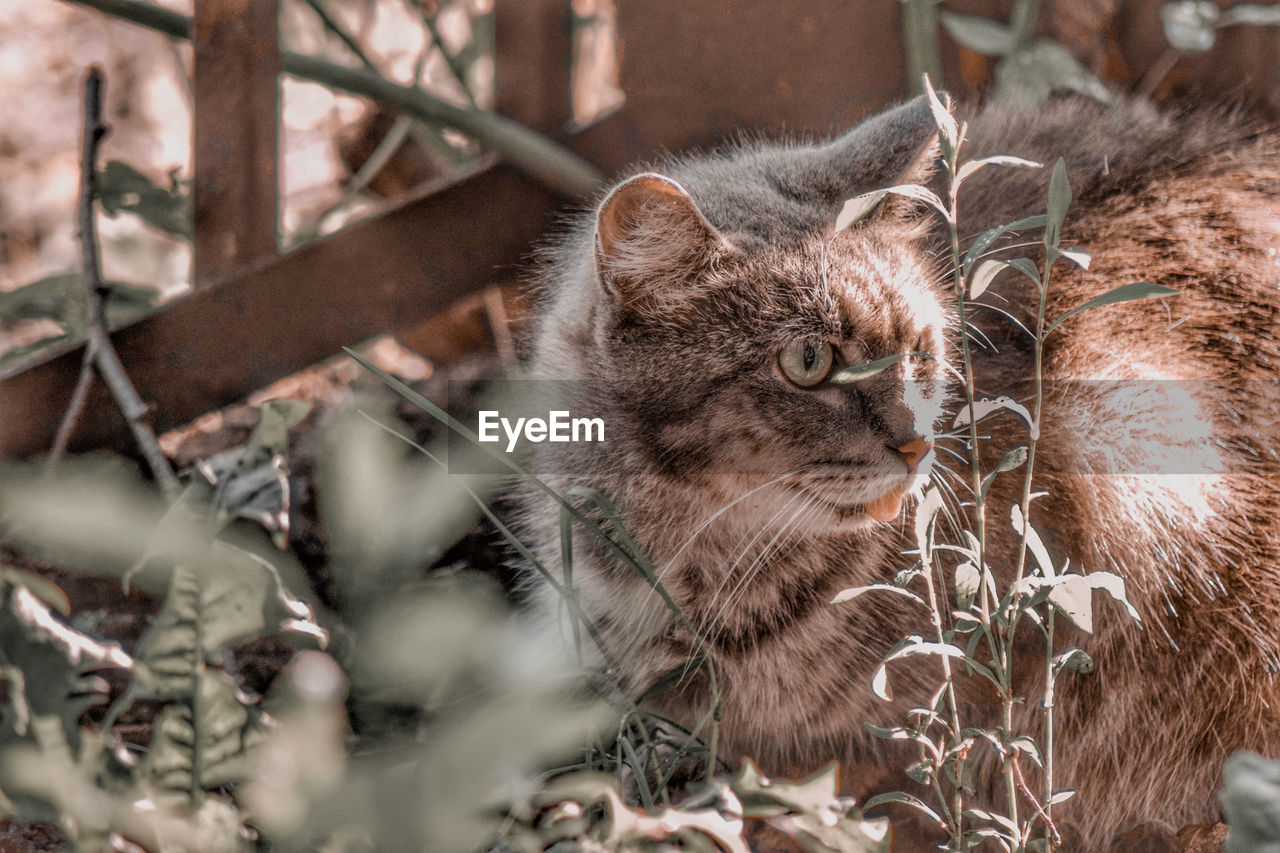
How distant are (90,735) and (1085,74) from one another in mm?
2339

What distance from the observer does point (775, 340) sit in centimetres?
129

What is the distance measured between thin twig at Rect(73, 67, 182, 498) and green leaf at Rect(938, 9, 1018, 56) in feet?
5.77

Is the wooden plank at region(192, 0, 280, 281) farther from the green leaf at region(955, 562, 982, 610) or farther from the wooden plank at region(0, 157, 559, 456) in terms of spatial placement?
the green leaf at region(955, 562, 982, 610)

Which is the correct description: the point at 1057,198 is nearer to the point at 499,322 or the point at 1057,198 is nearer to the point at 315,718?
the point at 315,718

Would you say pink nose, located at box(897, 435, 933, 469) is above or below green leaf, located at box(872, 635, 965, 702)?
above

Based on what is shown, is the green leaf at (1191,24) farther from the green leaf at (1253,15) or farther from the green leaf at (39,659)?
the green leaf at (39,659)

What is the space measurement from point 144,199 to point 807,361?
1.49 meters

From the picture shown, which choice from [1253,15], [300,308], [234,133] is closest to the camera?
[234,133]

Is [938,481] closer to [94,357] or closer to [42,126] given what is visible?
[94,357]

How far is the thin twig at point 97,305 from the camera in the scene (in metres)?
1.64

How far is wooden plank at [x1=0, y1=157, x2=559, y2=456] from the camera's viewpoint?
172 cm

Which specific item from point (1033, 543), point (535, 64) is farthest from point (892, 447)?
point (535, 64)

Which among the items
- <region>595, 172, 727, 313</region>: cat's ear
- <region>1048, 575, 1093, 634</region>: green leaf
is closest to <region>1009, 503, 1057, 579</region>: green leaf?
<region>1048, 575, 1093, 634</region>: green leaf

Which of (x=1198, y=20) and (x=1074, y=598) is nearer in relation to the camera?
(x=1074, y=598)
